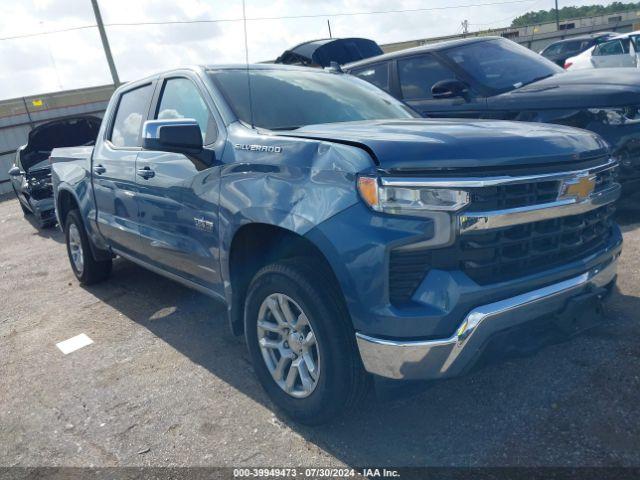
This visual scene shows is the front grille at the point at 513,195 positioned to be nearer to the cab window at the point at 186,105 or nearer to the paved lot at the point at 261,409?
the paved lot at the point at 261,409

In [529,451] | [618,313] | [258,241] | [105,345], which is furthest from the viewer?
[105,345]

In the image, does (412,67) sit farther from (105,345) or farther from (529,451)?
(529,451)

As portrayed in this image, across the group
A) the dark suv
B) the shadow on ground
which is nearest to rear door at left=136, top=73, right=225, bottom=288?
A: the shadow on ground

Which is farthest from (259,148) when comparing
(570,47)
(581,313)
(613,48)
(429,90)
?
(570,47)

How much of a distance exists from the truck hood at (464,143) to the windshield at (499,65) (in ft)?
10.4

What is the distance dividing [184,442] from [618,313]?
2.77 metres

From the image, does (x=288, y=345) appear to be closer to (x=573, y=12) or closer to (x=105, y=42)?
(x=105, y=42)

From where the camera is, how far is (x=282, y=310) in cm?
289

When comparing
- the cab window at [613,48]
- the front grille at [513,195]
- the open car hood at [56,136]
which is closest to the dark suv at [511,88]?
the front grille at [513,195]

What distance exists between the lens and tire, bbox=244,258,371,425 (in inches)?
102

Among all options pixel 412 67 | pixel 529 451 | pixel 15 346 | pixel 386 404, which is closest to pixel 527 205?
pixel 529 451

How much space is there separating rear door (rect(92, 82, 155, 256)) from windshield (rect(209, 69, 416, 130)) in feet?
3.25

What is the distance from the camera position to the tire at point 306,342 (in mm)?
2596

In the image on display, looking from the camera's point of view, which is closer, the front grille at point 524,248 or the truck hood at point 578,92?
the front grille at point 524,248
